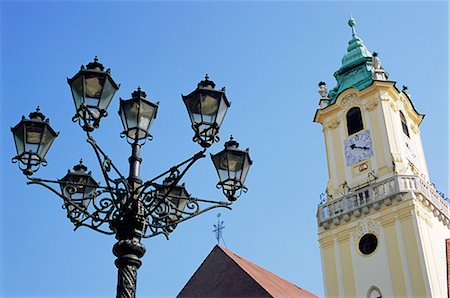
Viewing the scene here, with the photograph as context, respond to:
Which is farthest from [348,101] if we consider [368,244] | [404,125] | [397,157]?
[368,244]

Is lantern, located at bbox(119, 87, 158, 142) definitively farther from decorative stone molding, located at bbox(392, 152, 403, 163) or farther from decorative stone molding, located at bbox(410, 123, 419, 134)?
decorative stone molding, located at bbox(410, 123, 419, 134)

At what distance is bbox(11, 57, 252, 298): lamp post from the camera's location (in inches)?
211

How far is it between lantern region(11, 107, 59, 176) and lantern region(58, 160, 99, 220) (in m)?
0.52

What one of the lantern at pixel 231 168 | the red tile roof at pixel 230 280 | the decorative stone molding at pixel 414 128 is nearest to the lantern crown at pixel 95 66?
the lantern at pixel 231 168

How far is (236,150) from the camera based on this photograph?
241 inches

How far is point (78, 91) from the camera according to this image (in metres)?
5.55

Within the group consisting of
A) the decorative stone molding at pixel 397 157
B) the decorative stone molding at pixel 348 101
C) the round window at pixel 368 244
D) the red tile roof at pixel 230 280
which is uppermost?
the decorative stone molding at pixel 348 101

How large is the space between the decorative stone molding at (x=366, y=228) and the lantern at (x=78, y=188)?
14134 millimetres

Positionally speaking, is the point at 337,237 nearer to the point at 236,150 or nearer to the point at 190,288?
the point at 190,288

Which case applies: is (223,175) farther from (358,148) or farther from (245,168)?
(358,148)

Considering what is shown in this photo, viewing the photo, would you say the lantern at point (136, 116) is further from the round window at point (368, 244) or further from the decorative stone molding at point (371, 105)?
the decorative stone molding at point (371, 105)

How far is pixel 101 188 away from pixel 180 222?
0.85m

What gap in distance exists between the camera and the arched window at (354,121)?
22.1 meters

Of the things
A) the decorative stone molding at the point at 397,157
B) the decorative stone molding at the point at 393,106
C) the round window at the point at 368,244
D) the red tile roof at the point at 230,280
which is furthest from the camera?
the decorative stone molding at the point at 393,106
